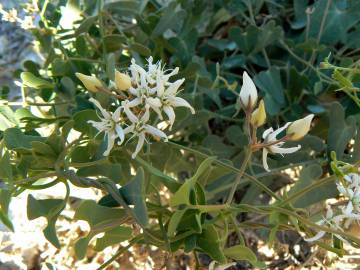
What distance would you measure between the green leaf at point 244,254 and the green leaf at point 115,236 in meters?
0.13

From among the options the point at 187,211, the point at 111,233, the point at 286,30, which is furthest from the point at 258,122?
the point at 286,30

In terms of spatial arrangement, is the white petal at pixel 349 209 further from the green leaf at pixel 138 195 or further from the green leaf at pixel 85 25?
the green leaf at pixel 85 25

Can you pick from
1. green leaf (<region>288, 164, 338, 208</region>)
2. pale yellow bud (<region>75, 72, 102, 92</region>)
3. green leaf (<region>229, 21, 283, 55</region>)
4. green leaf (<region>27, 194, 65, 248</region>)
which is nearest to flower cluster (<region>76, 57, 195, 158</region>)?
pale yellow bud (<region>75, 72, 102, 92</region>)

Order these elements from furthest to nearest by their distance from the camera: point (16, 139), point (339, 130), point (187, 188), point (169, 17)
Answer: point (169, 17), point (339, 130), point (16, 139), point (187, 188)

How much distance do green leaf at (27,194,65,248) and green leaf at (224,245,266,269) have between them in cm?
18

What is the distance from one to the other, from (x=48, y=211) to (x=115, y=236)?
90mm

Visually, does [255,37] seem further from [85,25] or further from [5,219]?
[5,219]

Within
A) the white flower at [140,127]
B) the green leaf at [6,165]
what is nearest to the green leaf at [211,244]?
the white flower at [140,127]

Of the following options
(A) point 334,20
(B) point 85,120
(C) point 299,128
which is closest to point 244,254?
(C) point 299,128

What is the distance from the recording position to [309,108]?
2.74 ft

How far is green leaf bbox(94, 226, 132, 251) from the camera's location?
25.8 inches

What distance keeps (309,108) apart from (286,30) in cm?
23

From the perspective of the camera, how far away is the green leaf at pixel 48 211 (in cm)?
58

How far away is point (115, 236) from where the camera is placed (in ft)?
2.18
